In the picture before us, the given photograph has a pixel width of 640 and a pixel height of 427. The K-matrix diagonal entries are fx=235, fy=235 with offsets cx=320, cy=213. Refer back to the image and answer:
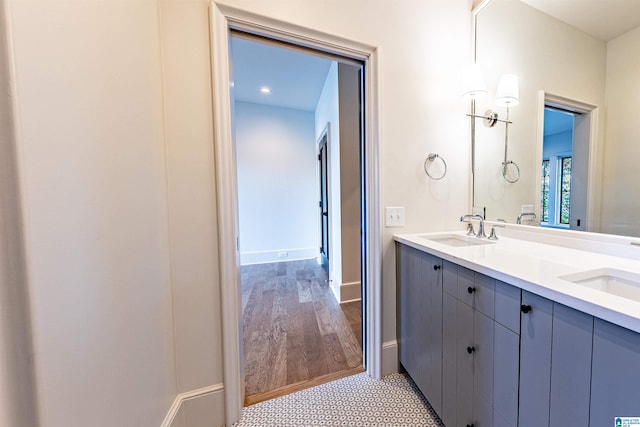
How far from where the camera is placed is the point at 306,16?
125cm

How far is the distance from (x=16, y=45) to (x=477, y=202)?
2.10 meters

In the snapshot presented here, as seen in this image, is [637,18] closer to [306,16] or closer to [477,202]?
[477,202]

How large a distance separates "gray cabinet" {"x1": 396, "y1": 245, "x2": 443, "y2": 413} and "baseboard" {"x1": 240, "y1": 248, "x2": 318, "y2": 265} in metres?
3.01

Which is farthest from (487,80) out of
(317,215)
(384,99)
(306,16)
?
(317,215)

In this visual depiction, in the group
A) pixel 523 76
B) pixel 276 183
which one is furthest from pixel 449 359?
pixel 276 183

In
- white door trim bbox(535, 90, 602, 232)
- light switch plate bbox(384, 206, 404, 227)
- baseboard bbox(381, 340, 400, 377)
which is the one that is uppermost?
white door trim bbox(535, 90, 602, 232)

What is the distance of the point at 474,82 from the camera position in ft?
4.82

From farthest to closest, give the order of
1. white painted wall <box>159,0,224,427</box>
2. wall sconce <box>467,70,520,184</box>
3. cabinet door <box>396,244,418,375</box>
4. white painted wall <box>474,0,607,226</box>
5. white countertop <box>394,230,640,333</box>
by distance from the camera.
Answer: wall sconce <box>467,70,520,184</box>
cabinet door <box>396,244,418,375</box>
white painted wall <box>474,0,607,226</box>
white painted wall <box>159,0,224,427</box>
white countertop <box>394,230,640,333</box>

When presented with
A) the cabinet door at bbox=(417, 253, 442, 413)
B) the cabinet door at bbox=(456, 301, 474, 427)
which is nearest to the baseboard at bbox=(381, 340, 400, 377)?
the cabinet door at bbox=(417, 253, 442, 413)

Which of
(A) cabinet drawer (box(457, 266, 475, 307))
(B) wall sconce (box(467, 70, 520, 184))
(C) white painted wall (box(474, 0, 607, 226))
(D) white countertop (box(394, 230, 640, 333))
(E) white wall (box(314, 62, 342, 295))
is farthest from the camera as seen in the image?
(E) white wall (box(314, 62, 342, 295))

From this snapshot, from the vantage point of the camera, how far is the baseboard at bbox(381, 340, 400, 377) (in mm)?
1500

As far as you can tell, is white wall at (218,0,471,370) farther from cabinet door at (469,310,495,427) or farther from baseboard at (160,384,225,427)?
baseboard at (160,384,225,427)

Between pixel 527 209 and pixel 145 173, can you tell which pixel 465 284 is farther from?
pixel 145 173

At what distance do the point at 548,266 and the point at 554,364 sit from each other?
354 mm
